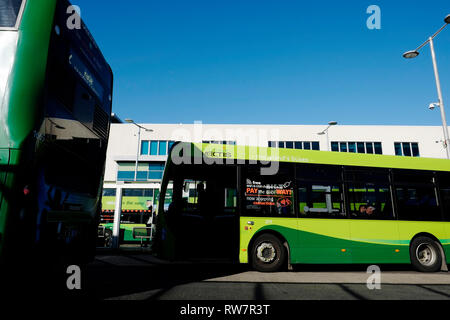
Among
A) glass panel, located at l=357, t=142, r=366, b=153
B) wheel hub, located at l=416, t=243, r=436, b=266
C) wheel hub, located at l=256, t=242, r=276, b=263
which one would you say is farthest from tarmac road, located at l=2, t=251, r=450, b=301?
glass panel, located at l=357, t=142, r=366, b=153

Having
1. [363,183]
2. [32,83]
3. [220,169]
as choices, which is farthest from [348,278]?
[32,83]

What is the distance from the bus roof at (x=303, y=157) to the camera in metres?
7.85

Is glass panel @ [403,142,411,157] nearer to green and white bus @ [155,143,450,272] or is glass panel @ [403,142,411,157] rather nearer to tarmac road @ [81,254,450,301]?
green and white bus @ [155,143,450,272]

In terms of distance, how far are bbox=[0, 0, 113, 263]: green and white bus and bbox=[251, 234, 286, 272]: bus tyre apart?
413 centimetres

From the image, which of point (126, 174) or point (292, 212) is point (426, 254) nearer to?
point (292, 212)

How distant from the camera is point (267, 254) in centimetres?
759

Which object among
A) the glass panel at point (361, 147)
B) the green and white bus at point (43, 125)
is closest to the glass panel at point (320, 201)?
the green and white bus at point (43, 125)

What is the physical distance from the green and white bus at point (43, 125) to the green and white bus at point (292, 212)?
282cm

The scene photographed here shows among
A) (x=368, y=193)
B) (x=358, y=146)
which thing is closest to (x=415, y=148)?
→ (x=358, y=146)

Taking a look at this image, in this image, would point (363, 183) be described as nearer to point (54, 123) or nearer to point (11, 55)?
point (54, 123)

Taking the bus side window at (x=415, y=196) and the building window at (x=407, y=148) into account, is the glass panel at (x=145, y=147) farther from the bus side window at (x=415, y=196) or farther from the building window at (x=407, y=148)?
the bus side window at (x=415, y=196)

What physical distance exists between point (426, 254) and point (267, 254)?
4.94 meters

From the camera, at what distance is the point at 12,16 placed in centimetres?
383

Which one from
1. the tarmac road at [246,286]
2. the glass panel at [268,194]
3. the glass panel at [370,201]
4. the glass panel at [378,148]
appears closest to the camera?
the tarmac road at [246,286]
